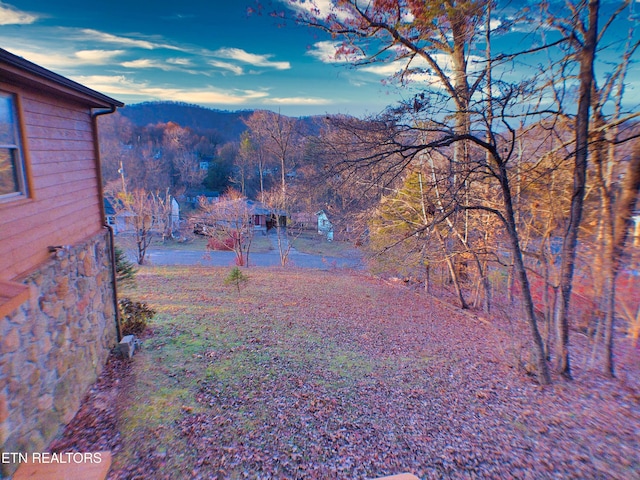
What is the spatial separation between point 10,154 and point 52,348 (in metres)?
2.04

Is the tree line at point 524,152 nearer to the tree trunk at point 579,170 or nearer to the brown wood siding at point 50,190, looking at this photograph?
the tree trunk at point 579,170

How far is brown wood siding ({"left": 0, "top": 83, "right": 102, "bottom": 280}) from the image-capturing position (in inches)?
116

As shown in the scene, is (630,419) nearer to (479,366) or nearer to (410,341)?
(479,366)

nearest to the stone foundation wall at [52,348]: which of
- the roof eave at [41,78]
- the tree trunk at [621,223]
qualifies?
the roof eave at [41,78]

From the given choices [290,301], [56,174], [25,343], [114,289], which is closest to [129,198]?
[290,301]

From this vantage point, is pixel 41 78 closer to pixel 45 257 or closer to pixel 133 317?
pixel 45 257

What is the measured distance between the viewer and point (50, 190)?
12.0 ft

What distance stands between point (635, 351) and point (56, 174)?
1075 centimetres

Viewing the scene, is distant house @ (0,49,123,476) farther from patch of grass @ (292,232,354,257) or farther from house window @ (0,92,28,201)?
patch of grass @ (292,232,354,257)

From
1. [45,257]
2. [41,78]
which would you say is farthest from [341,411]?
[41,78]

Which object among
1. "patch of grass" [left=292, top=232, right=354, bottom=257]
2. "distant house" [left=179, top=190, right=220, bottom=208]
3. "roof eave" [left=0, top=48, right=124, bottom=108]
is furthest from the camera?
"distant house" [left=179, top=190, right=220, bottom=208]

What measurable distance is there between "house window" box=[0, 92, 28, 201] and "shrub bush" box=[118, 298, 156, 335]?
139 inches

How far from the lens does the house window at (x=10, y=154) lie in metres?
2.99

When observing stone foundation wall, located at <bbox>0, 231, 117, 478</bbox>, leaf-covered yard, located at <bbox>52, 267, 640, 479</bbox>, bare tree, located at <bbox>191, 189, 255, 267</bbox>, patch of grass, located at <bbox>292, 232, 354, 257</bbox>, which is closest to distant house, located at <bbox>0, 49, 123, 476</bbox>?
stone foundation wall, located at <bbox>0, 231, 117, 478</bbox>
